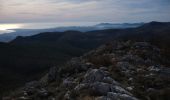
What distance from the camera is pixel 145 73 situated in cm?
2577

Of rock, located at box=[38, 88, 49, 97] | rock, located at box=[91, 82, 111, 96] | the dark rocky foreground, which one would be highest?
rock, located at box=[91, 82, 111, 96]

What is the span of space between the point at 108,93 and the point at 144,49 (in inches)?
1030

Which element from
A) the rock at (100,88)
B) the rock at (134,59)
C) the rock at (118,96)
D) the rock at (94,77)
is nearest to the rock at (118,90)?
the rock at (100,88)

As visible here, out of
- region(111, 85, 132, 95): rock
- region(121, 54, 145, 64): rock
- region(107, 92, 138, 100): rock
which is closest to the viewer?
region(107, 92, 138, 100): rock

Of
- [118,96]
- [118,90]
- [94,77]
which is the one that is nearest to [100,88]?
[118,90]

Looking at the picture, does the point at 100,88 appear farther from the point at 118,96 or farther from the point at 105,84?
the point at 118,96

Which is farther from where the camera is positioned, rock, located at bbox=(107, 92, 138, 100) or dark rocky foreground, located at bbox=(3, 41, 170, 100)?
dark rocky foreground, located at bbox=(3, 41, 170, 100)

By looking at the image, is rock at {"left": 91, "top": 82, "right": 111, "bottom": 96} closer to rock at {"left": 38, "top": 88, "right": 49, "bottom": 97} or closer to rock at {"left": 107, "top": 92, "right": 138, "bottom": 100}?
rock at {"left": 107, "top": 92, "right": 138, "bottom": 100}

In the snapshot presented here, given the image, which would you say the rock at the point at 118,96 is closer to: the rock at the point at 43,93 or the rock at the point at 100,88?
the rock at the point at 100,88

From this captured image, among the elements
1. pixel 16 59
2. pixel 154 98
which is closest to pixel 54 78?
pixel 154 98

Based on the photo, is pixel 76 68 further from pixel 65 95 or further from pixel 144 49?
Result: pixel 144 49

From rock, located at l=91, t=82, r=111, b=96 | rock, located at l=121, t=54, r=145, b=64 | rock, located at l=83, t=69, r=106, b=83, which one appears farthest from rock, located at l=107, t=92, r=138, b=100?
rock, located at l=121, t=54, r=145, b=64

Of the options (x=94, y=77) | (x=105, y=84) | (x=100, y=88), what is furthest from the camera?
(x=94, y=77)

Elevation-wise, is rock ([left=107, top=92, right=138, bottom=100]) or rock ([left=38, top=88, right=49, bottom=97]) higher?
rock ([left=107, top=92, right=138, bottom=100])
